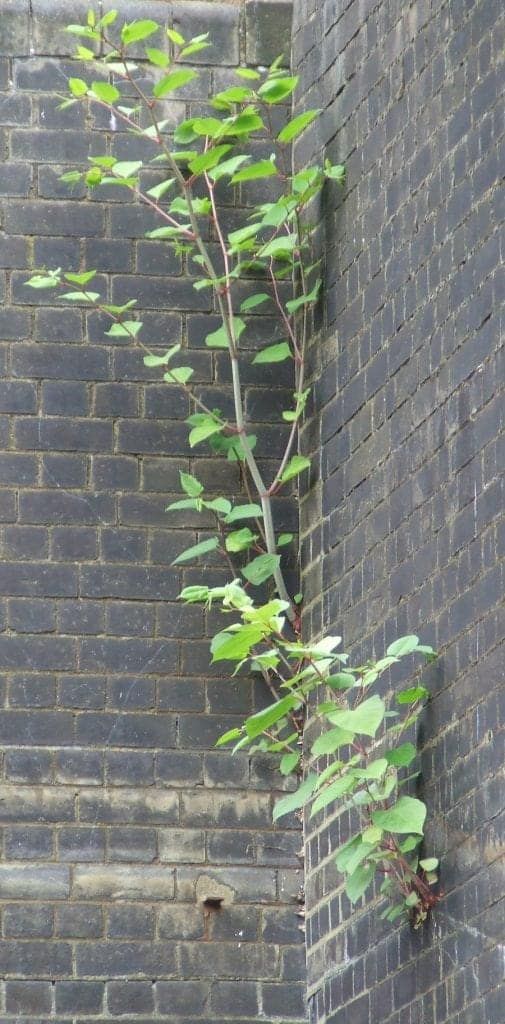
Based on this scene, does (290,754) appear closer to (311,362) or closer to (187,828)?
(187,828)

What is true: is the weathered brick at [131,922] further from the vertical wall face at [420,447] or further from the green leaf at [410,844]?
the green leaf at [410,844]

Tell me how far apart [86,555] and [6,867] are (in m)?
1.15

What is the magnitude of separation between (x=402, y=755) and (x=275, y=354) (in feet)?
7.33

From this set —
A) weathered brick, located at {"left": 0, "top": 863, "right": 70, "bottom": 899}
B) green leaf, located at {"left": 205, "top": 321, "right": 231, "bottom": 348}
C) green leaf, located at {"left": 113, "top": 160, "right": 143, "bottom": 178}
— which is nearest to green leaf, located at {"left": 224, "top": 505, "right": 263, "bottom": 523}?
green leaf, located at {"left": 205, "top": 321, "right": 231, "bottom": 348}

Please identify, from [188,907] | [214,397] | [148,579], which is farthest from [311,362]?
[188,907]

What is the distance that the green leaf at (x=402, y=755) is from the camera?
5.10 meters

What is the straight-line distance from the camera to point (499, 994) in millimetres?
4574

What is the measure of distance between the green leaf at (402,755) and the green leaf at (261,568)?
5.76 feet

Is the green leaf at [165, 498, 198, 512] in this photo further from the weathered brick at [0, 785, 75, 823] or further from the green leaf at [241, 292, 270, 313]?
the weathered brick at [0, 785, 75, 823]

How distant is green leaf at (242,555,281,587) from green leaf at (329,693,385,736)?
1.86 m

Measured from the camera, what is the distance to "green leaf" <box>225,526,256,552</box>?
22.5ft

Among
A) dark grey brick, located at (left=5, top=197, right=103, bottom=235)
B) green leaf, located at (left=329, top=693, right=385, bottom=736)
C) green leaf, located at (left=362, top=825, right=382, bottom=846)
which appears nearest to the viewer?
green leaf, located at (left=329, top=693, right=385, bottom=736)

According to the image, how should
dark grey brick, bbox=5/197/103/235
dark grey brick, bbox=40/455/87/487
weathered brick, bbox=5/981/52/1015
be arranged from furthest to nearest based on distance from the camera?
dark grey brick, bbox=5/197/103/235 < dark grey brick, bbox=40/455/87/487 < weathered brick, bbox=5/981/52/1015

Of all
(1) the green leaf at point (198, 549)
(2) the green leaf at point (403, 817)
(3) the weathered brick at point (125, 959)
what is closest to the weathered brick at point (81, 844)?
(3) the weathered brick at point (125, 959)
